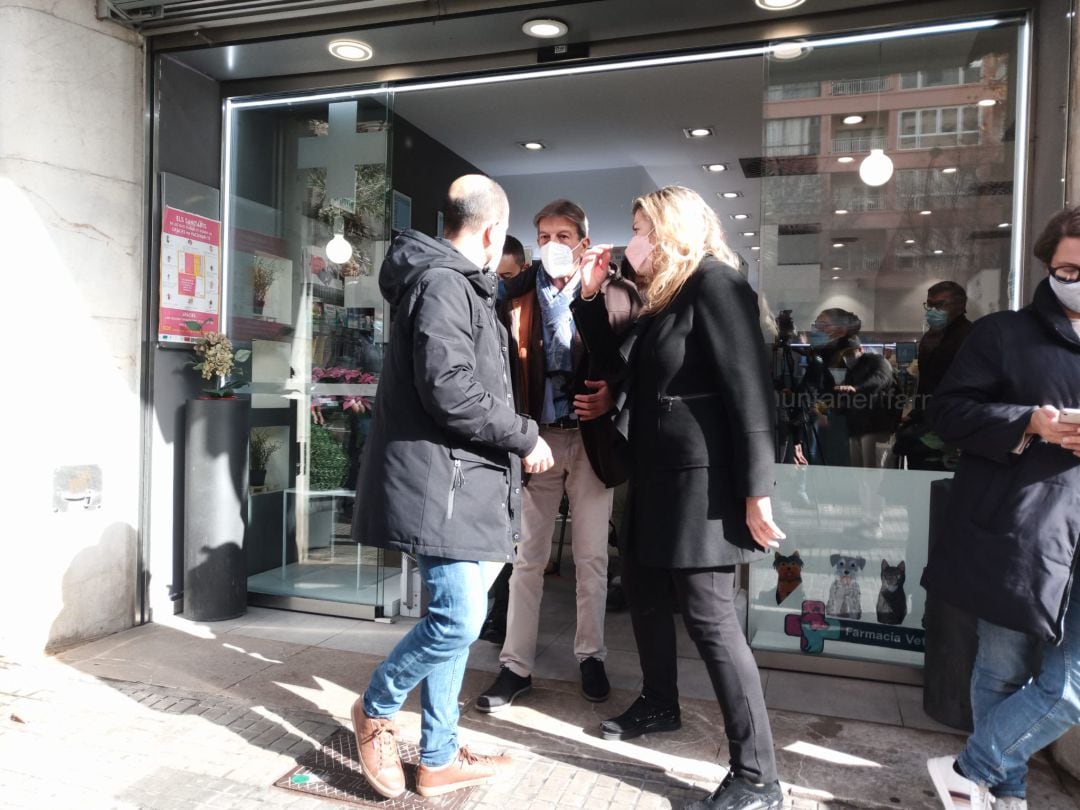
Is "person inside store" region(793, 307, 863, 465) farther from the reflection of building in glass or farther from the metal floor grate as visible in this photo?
the metal floor grate

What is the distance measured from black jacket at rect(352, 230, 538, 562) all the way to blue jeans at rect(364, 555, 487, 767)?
11 cm

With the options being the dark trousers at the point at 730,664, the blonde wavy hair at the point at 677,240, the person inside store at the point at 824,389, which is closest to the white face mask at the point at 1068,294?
the blonde wavy hair at the point at 677,240

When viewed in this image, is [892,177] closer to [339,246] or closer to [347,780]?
[339,246]

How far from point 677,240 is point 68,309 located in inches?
120

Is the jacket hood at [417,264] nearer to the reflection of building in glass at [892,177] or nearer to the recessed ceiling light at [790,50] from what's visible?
the reflection of building in glass at [892,177]

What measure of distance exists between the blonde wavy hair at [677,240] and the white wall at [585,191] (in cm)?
502

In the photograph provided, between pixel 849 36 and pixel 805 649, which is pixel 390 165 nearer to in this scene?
pixel 849 36

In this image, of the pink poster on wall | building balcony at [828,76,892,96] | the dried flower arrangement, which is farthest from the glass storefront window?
the pink poster on wall

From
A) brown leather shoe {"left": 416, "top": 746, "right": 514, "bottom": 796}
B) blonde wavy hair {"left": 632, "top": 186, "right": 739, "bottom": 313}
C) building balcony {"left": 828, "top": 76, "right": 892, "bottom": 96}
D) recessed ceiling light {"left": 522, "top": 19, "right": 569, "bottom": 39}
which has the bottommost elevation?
brown leather shoe {"left": 416, "top": 746, "right": 514, "bottom": 796}

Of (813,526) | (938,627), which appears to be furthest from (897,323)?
(938,627)

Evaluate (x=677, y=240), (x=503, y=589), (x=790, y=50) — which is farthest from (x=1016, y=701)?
(x=790, y=50)

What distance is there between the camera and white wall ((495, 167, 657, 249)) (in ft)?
25.6

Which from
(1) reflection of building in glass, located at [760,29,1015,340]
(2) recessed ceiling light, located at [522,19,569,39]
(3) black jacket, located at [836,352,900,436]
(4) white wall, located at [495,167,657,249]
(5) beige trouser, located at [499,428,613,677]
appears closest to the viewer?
(5) beige trouser, located at [499,428,613,677]

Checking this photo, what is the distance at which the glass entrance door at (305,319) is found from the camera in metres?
4.75
